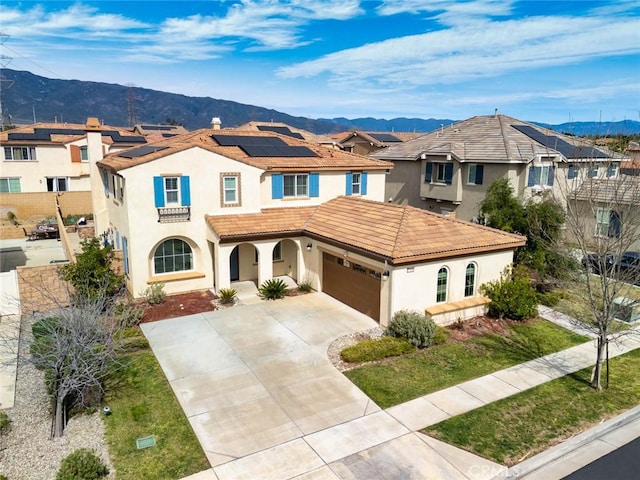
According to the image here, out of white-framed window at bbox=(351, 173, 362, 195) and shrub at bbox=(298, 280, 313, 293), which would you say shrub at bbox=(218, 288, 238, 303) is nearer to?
shrub at bbox=(298, 280, 313, 293)

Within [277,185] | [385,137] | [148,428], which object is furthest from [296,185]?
[385,137]

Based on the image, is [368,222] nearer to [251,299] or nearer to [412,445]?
[251,299]

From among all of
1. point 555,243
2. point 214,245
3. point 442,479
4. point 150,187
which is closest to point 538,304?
point 555,243

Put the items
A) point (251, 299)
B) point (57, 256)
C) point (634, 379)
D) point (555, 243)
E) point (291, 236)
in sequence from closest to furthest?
point (634, 379)
point (555, 243)
point (251, 299)
point (291, 236)
point (57, 256)

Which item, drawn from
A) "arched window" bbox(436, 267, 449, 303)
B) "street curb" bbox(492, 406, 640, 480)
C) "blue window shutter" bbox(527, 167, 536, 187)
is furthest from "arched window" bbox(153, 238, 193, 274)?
"blue window shutter" bbox(527, 167, 536, 187)

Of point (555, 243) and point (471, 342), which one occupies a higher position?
point (555, 243)

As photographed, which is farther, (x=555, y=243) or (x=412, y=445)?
(x=555, y=243)

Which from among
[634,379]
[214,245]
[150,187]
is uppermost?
[150,187]

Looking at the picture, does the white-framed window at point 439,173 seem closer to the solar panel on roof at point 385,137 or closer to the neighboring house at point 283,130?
the neighboring house at point 283,130
